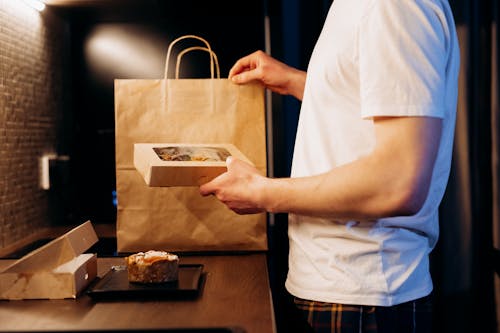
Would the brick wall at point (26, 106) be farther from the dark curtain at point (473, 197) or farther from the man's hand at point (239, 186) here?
the dark curtain at point (473, 197)

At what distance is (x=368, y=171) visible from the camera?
34.8 inches

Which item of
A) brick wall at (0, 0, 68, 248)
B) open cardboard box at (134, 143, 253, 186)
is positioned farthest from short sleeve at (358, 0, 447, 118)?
brick wall at (0, 0, 68, 248)

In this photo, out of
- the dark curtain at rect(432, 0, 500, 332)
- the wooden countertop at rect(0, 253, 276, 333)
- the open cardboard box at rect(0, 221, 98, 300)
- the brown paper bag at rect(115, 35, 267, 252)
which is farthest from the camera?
the dark curtain at rect(432, 0, 500, 332)

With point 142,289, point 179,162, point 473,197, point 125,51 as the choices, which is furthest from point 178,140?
point 473,197

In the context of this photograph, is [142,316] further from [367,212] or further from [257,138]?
[257,138]

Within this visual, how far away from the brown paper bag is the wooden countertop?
234mm

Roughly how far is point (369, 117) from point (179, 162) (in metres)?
0.41

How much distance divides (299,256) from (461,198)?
1.04m

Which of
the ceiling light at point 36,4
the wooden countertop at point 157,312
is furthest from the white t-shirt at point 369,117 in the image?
the ceiling light at point 36,4

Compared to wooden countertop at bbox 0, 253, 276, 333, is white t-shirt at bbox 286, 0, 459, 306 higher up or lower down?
higher up

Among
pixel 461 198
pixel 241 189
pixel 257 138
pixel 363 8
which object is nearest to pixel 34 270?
pixel 241 189

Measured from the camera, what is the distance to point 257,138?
1.29 metres

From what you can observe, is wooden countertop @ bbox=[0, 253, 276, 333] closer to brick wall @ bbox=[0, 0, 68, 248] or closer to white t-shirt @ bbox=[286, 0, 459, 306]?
white t-shirt @ bbox=[286, 0, 459, 306]

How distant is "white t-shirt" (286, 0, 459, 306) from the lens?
868mm
